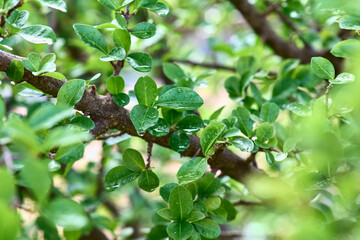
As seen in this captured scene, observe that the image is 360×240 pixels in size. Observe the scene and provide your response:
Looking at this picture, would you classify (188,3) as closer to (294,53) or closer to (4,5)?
(294,53)

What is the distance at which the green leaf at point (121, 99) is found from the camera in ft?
1.49

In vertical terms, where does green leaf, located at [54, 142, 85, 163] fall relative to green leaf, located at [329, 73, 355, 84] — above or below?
below

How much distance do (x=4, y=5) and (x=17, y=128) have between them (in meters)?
0.25

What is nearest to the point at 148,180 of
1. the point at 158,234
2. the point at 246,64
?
the point at 158,234

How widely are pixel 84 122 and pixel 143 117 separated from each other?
63 millimetres

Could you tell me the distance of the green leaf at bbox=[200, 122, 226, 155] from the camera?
16.3 inches

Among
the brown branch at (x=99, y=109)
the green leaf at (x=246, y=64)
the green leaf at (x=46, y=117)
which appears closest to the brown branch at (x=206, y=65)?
the green leaf at (x=246, y=64)

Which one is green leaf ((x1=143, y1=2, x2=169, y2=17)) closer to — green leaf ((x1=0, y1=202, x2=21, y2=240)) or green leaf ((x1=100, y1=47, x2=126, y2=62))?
green leaf ((x1=100, y1=47, x2=126, y2=62))

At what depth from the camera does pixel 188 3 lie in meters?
1.25

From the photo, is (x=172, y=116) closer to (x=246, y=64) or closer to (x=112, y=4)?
(x=112, y=4)

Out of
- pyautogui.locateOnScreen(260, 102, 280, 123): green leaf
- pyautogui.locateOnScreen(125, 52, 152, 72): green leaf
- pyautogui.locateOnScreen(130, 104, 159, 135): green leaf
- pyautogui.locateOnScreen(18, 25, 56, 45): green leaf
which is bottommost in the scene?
pyautogui.locateOnScreen(260, 102, 280, 123): green leaf

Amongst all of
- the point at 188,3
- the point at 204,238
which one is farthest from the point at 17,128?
the point at 188,3

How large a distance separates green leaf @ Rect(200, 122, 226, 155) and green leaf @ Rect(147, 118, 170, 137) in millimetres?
49

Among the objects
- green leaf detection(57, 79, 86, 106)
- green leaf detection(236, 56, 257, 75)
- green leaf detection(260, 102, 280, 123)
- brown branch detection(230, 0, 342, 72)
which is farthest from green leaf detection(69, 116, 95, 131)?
brown branch detection(230, 0, 342, 72)
